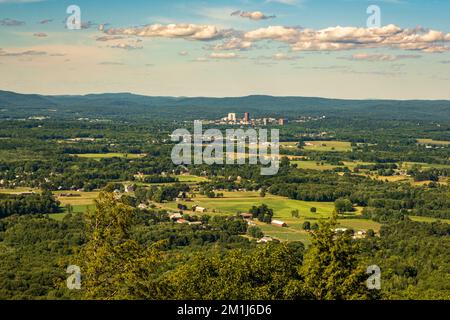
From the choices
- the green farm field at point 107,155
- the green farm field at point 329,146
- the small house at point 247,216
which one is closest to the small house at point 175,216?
the small house at point 247,216

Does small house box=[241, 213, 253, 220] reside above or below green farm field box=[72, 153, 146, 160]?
below

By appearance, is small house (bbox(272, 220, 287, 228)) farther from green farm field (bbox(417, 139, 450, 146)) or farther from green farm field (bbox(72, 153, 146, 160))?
green farm field (bbox(417, 139, 450, 146))

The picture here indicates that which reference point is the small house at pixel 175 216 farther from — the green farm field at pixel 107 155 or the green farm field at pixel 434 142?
the green farm field at pixel 434 142

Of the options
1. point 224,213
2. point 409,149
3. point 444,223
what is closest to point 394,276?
point 444,223

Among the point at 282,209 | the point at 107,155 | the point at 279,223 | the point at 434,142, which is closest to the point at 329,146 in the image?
the point at 434,142

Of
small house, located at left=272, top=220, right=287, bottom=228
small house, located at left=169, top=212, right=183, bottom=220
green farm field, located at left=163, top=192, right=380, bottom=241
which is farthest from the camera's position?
small house, located at left=169, top=212, right=183, bottom=220

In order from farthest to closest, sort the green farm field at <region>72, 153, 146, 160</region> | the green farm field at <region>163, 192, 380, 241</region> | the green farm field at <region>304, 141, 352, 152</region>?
the green farm field at <region>304, 141, 352, 152</region>, the green farm field at <region>72, 153, 146, 160</region>, the green farm field at <region>163, 192, 380, 241</region>

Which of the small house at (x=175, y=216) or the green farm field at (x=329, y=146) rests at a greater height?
the green farm field at (x=329, y=146)

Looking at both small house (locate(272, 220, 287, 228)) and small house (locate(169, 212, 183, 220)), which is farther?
small house (locate(169, 212, 183, 220))

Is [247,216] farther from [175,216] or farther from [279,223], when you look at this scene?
[175,216]

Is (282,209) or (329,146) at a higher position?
(329,146)

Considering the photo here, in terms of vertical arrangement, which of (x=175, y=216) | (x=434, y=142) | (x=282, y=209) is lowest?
(x=282, y=209)

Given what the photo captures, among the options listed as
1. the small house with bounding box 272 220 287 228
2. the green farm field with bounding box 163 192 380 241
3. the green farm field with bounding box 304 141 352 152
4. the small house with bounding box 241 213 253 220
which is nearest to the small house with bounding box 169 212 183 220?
the green farm field with bounding box 163 192 380 241
